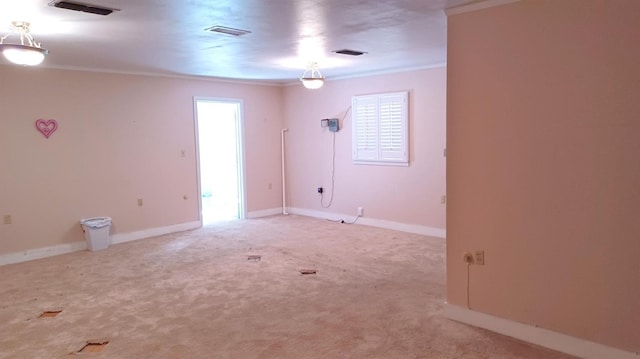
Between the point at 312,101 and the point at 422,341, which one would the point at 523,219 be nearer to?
the point at 422,341

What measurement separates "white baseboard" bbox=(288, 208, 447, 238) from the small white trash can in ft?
10.6

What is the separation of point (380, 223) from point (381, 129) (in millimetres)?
1396

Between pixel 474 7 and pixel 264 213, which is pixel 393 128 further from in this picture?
pixel 474 7

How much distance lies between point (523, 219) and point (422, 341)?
3.50 ft

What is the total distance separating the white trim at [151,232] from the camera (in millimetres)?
6238

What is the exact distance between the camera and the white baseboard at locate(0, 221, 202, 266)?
5418 mm

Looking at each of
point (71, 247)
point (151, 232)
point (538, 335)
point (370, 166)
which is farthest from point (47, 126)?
point (538, 335)

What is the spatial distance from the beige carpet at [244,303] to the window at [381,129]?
1.29 metres

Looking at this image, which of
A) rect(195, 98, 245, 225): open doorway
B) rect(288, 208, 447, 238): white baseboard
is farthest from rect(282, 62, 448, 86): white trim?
rect(195, 98, 245, 225): open doorway

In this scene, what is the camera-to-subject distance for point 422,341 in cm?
313

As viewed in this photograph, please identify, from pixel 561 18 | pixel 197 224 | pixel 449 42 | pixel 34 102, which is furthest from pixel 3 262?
pixel 561 18

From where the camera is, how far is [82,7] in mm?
2986

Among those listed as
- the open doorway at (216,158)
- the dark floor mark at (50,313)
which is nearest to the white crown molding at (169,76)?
the open doorway at (216,158)

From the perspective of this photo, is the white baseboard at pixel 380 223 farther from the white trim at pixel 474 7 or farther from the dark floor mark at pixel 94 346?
the dark floor mark at pixel 94 346
